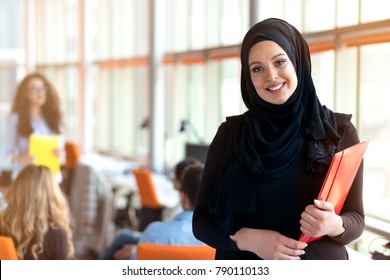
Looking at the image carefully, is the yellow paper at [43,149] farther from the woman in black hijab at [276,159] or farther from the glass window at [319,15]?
the woman in black hijab at [276,159]

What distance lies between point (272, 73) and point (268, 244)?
443 millimetres

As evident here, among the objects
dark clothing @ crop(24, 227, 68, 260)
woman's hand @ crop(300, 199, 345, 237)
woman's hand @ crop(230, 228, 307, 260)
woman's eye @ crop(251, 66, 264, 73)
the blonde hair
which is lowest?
dark clothing @ crop(24, 227, 68, 260)

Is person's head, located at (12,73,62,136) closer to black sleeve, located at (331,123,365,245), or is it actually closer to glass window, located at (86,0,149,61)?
glass window, located at (86,0,149,61)

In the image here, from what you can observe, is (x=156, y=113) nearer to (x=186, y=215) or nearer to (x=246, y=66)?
(x=186, y=215)

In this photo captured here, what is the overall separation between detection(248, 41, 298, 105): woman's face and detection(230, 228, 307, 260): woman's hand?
34 cm

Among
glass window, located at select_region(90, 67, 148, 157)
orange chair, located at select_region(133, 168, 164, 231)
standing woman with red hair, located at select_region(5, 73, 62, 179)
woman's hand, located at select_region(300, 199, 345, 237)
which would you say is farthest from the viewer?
glass window, located at select_region(90, 67, 148, 157)

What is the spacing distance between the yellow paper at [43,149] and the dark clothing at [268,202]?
3.14m

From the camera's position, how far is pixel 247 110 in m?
1.90

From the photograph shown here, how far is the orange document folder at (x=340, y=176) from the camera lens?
70.6 inches

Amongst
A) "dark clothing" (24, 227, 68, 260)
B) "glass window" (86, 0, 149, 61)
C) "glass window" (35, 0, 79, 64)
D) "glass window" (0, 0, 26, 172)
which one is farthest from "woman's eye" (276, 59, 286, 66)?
"glass window" (0, 0, 26, 172)

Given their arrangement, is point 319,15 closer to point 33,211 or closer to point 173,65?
point 33,211

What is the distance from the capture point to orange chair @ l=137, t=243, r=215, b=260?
255cm

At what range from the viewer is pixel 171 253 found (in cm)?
257

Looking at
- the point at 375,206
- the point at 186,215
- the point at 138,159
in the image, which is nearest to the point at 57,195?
the point at 186,215
